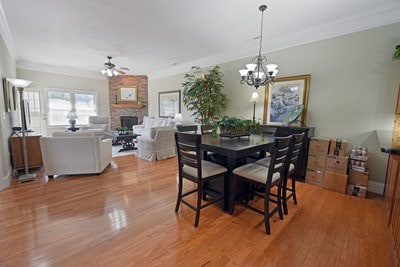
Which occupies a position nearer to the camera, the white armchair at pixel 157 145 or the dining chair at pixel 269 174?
the dining chair at pixel 269 174

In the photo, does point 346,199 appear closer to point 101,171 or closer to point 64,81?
point 101,171

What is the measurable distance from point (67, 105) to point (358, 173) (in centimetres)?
918

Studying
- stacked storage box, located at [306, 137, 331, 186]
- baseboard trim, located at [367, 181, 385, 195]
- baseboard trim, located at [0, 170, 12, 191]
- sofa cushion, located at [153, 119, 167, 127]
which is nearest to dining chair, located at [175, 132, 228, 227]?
stacked storage box, located at [306, 137, 331, 186]

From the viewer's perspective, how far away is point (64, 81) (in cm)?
709

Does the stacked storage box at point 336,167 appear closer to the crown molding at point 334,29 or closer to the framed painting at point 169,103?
the crown molding at point 334,29

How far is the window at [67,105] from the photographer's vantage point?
6.96 m

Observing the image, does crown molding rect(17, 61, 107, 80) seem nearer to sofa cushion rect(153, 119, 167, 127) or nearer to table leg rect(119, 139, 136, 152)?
sofa cushion rect(153, 119, 167, 127)

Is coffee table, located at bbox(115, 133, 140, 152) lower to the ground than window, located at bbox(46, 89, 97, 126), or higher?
lower

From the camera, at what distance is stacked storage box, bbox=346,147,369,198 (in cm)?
281

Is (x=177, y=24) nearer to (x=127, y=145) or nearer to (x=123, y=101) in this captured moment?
(x=127, y=145)

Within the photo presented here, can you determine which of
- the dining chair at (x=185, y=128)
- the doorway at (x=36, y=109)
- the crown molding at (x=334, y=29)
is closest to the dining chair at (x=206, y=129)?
the dining chair at (x=185, y=128)

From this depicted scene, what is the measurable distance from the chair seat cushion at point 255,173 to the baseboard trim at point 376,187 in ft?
7.02

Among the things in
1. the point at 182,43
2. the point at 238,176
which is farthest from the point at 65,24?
the point at 238,176

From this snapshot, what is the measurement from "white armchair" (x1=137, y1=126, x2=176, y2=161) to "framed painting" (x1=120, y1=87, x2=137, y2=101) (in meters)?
4.14
